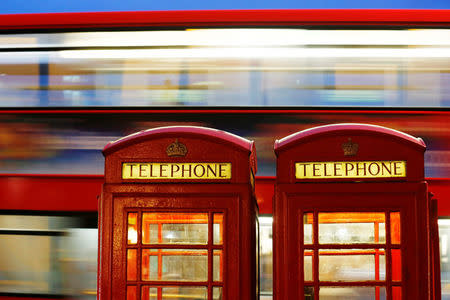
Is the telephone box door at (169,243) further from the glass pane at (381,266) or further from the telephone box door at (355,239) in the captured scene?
the glass pane at (381,266)

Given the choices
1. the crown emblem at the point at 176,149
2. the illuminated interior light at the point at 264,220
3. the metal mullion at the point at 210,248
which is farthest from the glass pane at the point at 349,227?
the illuminated interior light at the point at 264,220

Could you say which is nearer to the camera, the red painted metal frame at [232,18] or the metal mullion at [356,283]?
the metal mullion at [356,283]

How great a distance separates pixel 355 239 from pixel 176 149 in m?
1.33

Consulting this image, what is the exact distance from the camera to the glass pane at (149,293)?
3889mm

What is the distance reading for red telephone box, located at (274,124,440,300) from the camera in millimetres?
3561

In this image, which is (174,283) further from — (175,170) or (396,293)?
(396,293)

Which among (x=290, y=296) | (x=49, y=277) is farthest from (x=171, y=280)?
(x=49, y=277)

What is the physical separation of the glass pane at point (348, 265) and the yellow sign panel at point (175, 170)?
904mm

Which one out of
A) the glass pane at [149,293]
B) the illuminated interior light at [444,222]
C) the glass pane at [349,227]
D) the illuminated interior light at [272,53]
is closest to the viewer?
the glass pane at [349,227]

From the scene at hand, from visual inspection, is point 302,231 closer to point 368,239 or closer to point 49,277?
point 368,239

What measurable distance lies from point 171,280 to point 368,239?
1.32m

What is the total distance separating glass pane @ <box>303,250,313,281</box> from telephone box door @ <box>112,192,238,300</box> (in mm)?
485

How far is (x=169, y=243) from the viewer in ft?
12.0

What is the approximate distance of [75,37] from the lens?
210 inches
